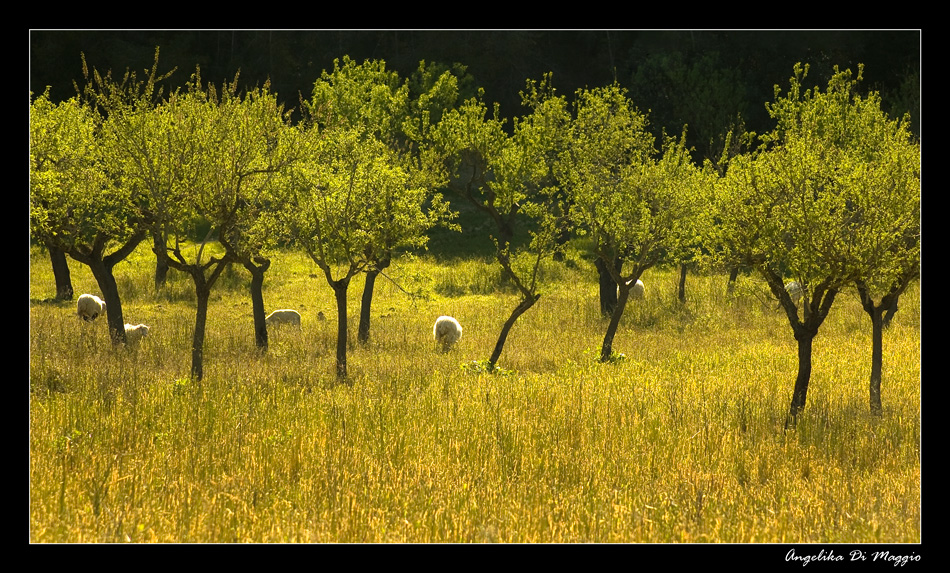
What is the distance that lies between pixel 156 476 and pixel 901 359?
17.4 meters

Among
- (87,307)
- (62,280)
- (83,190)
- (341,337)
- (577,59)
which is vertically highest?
(577,59)

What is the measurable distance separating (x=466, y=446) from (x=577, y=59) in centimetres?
5685

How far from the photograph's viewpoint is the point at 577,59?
64125mm

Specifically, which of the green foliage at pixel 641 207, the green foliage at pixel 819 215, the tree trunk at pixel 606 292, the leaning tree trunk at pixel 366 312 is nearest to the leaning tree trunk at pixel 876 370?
the green foliage at pixel 819 215

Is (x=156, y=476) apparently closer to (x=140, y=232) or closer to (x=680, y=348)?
(x=140, y=232)

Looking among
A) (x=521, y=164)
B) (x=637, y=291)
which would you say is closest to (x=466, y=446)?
(x=521, y=164)

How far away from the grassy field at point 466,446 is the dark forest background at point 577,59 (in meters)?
24.7

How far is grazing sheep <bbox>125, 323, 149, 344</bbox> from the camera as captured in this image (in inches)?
867

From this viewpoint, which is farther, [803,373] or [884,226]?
[803,373]

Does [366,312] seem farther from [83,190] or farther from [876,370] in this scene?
[876,370]

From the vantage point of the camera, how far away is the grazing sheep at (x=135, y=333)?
22.0 meters

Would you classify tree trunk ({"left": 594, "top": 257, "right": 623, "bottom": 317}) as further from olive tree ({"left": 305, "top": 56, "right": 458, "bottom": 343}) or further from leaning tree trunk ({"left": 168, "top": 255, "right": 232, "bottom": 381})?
leaning tree trunk ({"left": 168, "top": 255, "right": 232, "bottom": 381})

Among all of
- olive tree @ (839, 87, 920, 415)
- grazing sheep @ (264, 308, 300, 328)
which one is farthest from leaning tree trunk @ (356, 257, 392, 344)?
olive tree @ (839, 87, 920, 415)

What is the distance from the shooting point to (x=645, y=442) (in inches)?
477
